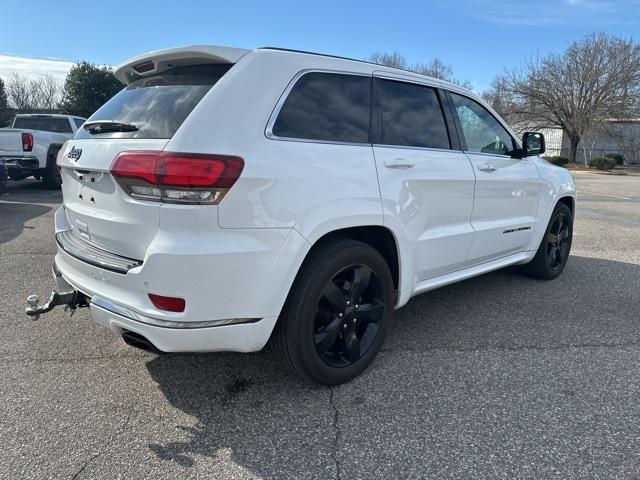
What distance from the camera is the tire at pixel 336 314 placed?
2.59 m

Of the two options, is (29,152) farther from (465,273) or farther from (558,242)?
(558,242)

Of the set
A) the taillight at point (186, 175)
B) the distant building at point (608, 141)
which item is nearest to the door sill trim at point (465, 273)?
the taillight at point (186, 175)

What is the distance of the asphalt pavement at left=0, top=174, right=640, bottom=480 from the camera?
226cm

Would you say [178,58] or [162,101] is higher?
[178,58]

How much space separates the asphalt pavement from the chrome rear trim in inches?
31.8

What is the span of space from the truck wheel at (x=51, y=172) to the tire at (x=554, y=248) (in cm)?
1017

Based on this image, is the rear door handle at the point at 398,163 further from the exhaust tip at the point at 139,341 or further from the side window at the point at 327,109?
the exhaust tip at the point at 139,341

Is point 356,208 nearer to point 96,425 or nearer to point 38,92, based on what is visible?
point 96,425

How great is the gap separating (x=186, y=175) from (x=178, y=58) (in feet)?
2.85

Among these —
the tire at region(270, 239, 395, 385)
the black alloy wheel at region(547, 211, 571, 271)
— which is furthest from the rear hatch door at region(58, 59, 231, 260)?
the black alloy wheel at region(547, 211, 571, 271)

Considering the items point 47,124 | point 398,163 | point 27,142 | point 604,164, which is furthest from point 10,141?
point 604,164

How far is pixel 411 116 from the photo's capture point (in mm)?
3344

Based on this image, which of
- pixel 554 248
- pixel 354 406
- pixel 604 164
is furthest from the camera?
pixel 604 164

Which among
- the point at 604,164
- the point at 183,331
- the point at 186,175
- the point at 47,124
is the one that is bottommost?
the point at 183,331
